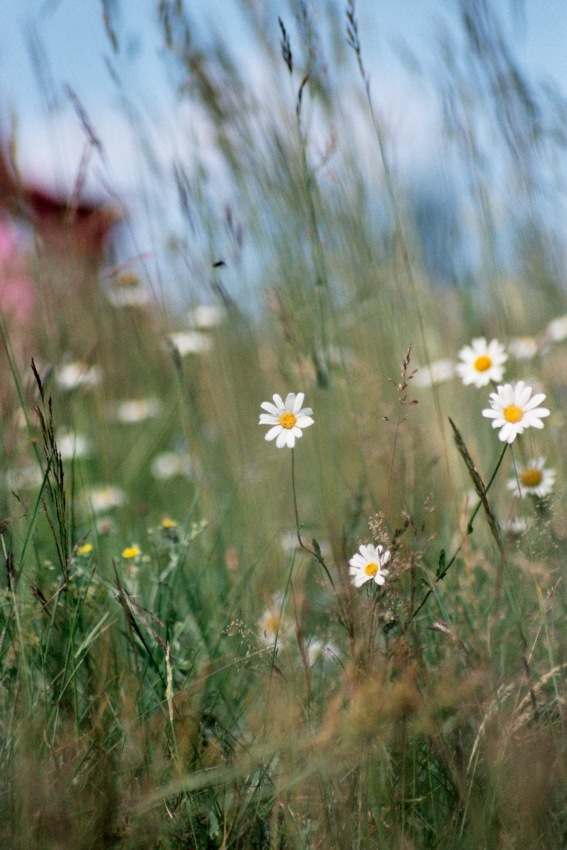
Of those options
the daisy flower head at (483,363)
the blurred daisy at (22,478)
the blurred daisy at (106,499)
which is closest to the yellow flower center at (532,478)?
the daisy flower head at (483,363)

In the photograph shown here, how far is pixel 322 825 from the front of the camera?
825 millimetres

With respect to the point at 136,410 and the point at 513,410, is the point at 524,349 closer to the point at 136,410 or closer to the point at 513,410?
the point at 513,410

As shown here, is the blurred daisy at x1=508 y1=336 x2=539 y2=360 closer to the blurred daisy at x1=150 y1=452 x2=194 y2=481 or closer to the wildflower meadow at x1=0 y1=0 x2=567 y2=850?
the wildflower meadow at x1=0 y1=0 x2=567 y2=850

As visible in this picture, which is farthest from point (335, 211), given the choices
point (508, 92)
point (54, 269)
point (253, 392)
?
point (54, 269)

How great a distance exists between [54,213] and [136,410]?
152 cm

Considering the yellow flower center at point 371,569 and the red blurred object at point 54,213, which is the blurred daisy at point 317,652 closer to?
the yellow flower center at point 371,569

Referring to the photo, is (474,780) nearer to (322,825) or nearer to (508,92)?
(322,825)

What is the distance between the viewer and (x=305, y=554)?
151cm

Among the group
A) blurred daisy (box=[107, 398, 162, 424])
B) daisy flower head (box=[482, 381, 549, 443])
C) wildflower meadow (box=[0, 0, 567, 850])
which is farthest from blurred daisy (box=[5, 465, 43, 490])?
blurred daisy (box=[107, 398, 162, 424])

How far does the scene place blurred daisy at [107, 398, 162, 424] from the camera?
9.22 ft

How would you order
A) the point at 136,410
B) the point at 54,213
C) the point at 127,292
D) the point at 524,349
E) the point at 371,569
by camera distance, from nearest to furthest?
the point at 371,569 < the point at 524,349 < the point at 127,292 < the point at 136,410 < the point at 54,213

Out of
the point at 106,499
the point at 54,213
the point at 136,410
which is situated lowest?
the point at 106,499

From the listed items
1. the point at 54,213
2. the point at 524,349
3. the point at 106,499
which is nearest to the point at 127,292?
the point at 106,499

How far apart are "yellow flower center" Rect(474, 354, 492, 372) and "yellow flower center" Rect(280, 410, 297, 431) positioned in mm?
492
